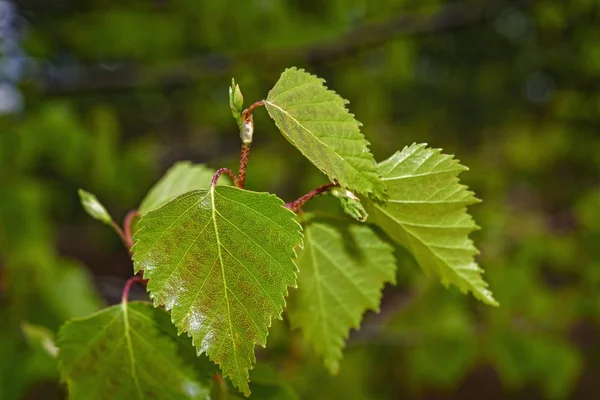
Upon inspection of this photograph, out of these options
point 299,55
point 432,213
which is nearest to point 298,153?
point 299,55

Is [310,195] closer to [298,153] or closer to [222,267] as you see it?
[222,267]

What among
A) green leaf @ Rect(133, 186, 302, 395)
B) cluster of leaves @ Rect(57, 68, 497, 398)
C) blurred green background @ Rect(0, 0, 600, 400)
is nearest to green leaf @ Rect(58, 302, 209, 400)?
cluster of leaves @ Rect(57, 68, 497, 398)

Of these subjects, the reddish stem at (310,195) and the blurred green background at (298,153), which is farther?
the blurred green background at (298,153)

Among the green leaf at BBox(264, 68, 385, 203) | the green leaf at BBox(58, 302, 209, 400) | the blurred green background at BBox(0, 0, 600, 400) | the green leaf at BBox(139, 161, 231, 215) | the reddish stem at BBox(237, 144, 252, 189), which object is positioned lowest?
the blurred green background at BBox(0, 0, 600, 400)

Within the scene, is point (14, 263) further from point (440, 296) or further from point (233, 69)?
point (440, 296)

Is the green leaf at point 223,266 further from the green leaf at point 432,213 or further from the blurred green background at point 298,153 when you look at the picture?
A: the blurred green background at point 298,153

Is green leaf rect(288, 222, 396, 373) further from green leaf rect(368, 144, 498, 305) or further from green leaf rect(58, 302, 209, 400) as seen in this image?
green leaf rect(58, 302, 209, 400)

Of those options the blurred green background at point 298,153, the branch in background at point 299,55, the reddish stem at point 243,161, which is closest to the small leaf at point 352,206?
the reddish stem at point 243,161
